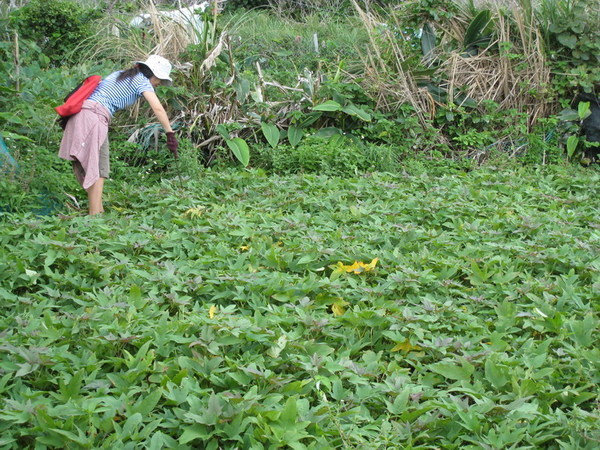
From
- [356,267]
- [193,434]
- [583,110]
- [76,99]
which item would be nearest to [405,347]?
[356,267]

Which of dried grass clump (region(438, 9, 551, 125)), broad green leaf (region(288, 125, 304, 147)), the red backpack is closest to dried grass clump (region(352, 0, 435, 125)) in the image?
dried grass clump (region(438, 9, 551, 125))

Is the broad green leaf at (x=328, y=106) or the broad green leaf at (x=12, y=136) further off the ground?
the broad green leaf at (x=12, y=136)

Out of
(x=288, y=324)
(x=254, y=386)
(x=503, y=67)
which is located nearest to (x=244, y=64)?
(x=503, y=67)

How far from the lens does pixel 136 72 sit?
6.03 metres

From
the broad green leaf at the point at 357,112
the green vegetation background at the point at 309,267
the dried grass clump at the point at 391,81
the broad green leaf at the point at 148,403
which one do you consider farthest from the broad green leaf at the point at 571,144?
the broad green leaf at the point at 148,403

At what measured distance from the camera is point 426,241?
15.1 ft

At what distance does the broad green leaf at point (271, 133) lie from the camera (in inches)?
298

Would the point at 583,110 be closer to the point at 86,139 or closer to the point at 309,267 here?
the point at 309,267

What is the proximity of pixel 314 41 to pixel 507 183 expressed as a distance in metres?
5.03

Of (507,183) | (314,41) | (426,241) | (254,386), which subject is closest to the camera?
(254,386)

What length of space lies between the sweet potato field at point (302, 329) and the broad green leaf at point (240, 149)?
6.59ft

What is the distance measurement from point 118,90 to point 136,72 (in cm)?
23

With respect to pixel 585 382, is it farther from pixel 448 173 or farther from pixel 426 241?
pixel 448 173

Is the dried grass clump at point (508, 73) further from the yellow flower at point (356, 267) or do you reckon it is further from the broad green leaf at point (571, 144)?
the yellow flower at point (356, 267)
